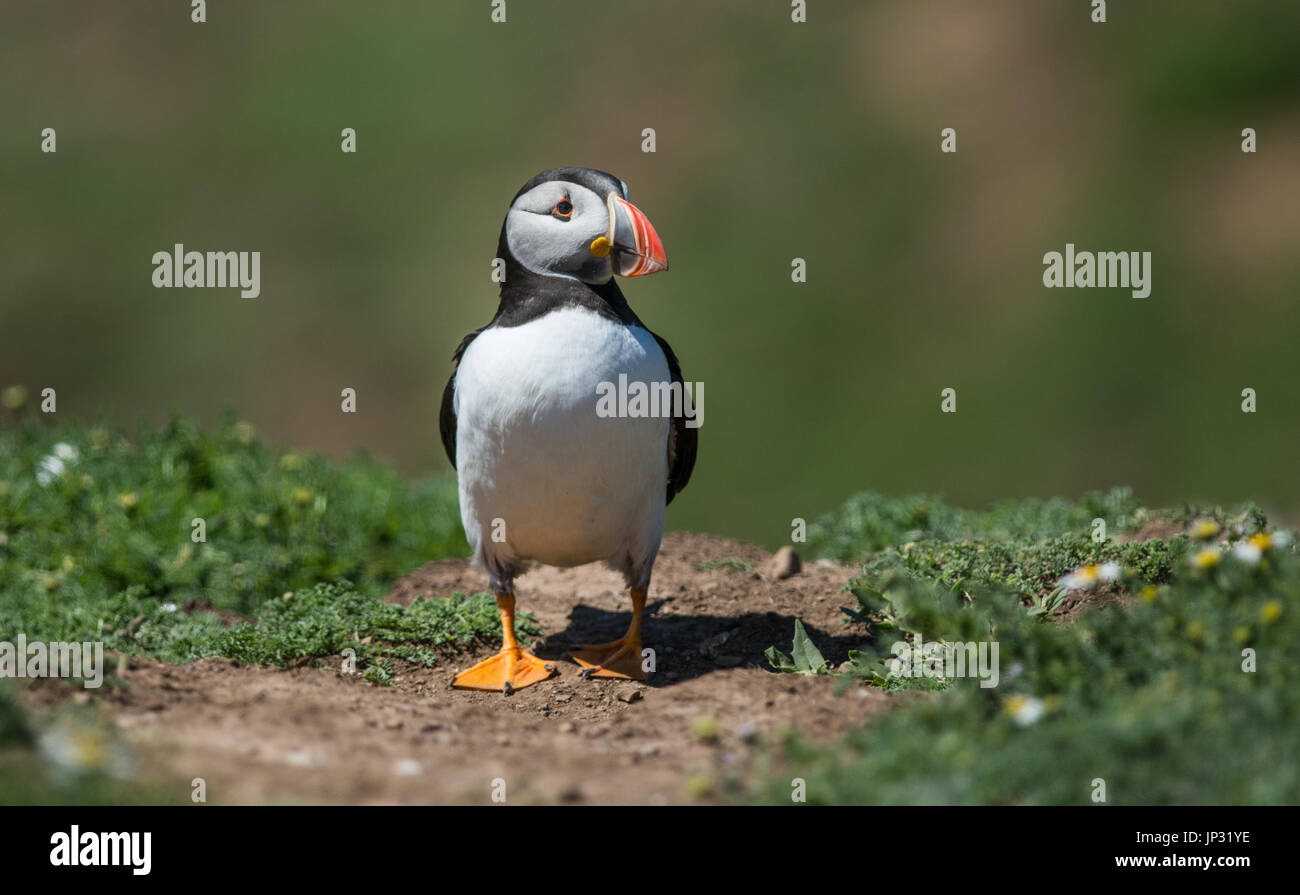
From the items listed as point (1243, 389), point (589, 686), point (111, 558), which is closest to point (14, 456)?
point (111, 558)

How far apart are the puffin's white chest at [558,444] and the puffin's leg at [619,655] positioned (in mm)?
312

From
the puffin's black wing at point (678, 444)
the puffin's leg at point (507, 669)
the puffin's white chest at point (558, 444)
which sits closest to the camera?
the puffin's white chest at point (558, 444)

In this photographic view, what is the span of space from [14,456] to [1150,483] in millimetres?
10181

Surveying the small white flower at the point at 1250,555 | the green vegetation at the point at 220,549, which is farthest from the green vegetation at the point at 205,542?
the small white flower at the point at 1250,555

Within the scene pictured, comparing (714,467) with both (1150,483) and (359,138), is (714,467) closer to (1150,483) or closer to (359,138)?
(1150,483)

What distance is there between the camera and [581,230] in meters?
5.92

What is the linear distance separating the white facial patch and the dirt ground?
1888 mm

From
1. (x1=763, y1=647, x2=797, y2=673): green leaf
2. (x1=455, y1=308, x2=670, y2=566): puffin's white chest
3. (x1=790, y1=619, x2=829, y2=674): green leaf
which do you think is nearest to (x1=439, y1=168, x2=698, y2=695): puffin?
(x1=455, y1=308, x2=670, y2=566): puffin's white chest

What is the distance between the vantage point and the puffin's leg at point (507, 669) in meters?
6.15

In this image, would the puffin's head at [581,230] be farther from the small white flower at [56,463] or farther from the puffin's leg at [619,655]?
the small white flower at [56,463]

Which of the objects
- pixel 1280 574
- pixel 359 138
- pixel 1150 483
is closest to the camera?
pixel 1280 574

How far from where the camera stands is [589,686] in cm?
610
